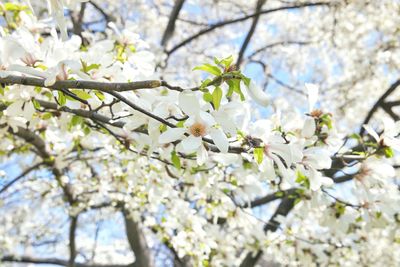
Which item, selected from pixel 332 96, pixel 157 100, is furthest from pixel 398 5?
pixel 157 100

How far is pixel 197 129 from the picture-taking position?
1028 millimetres

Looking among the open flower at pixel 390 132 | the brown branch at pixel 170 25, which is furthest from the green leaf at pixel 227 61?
the brown branch at pixel 170 25

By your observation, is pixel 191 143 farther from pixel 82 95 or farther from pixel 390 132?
pixel 390 132

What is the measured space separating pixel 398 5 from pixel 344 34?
5.13 feet

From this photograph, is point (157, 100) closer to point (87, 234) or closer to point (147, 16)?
point (147, 16)

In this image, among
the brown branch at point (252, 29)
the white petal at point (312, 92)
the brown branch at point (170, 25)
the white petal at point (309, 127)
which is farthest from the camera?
the brown branch at point (170, 25)

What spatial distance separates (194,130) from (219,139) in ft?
0.22

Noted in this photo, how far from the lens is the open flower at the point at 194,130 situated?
3.25 ft

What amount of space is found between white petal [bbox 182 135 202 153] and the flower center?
0.01 meters

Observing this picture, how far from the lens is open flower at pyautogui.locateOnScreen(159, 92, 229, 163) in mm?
991

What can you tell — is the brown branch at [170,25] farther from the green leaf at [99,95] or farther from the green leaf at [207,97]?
the green leaf at [207,97]

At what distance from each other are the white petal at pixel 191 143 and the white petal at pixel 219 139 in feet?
0.11

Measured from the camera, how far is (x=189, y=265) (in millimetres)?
4203

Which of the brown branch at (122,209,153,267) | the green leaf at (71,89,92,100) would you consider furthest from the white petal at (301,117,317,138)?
the brown branch at (122,209,153,267)
